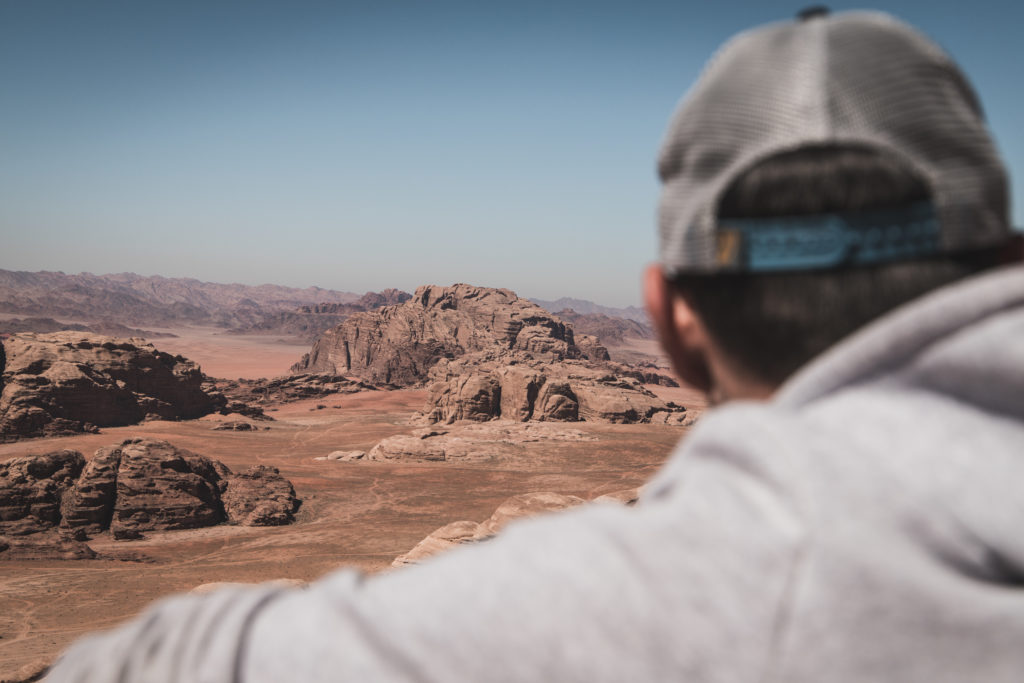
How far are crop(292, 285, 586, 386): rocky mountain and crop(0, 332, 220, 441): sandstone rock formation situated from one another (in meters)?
18.9

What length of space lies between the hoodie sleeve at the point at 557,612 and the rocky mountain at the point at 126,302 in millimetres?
125007

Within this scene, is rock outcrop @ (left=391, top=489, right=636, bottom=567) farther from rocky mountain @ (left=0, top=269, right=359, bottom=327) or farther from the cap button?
rocky mountain @ (left=0, top=269, right=359, bottom=327)

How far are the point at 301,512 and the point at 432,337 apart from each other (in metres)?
35.3

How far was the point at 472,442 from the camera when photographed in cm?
2570

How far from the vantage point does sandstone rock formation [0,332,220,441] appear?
24812 millimetres

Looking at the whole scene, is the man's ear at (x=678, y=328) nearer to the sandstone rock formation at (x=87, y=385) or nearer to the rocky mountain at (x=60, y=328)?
the sandstone rock formation at (x=87, y=385)

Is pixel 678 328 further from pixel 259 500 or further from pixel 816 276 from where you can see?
pixel 259 500

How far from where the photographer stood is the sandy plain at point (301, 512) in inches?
435

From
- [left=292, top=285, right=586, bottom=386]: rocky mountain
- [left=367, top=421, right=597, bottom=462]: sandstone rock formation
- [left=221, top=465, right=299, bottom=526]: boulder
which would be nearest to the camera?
[left=221, top=465, right=299, bottom=526]: boulder

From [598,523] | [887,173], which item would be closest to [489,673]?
[598,523]

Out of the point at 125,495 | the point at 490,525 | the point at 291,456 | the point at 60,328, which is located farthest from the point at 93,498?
the point at 60,328

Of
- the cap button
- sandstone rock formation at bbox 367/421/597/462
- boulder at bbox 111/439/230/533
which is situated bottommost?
sandstone rock formation at bbox 367/421/597/462

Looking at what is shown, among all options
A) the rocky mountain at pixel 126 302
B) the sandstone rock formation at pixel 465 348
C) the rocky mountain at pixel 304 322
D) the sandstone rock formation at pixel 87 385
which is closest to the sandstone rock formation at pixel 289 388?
the sandstone rock formation at pixel 465 348

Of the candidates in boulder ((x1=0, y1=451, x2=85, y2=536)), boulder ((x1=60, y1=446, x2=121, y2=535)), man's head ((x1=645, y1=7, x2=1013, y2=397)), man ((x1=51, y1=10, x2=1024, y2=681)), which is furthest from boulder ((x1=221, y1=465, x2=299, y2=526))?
man's head ((x1=645, y1=7, x2=1013, y2=397))
